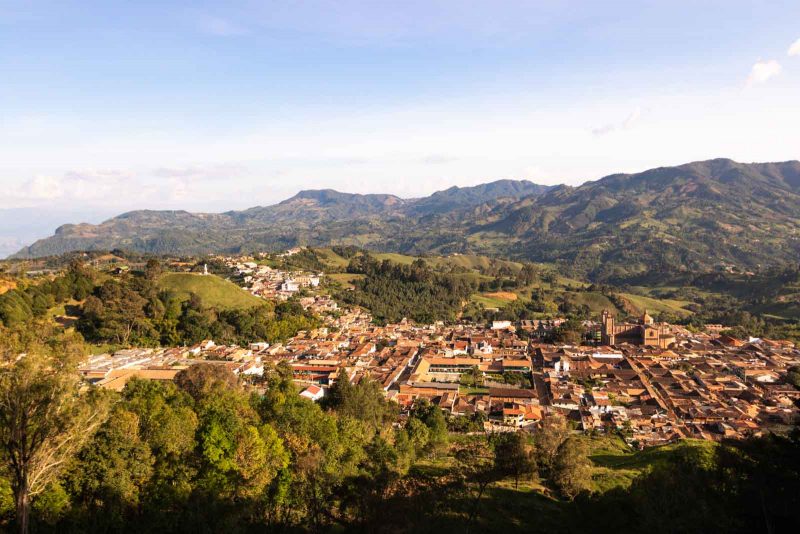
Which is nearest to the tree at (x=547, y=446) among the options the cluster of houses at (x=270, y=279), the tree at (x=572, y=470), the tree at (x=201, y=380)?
the tree at (x=572, y=470)

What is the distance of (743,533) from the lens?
11.0m

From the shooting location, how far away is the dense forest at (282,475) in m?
9.42

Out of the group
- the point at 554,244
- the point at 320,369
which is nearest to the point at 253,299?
the point at 320,369

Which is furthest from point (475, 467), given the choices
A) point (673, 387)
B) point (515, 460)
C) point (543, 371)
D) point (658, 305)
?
point (658, 305)

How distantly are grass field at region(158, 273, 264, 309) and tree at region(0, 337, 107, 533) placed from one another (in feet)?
159

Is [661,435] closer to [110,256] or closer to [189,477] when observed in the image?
[189,477]

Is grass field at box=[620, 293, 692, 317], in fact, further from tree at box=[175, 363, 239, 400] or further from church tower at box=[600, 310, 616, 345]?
tree at box=[175, 363, 239, 400]

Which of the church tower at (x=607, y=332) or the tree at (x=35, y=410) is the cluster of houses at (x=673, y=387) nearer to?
the church tower at (x=607, y=332)

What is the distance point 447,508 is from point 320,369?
2611 cm

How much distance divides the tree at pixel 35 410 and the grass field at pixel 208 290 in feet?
159

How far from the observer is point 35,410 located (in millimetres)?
9031

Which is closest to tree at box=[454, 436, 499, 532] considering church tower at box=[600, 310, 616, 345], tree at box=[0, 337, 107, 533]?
tree at box=[0, 337, 107, 533]

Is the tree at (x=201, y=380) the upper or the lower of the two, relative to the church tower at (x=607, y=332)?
upper

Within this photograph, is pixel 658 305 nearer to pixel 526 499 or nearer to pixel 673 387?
pixel 673 387
